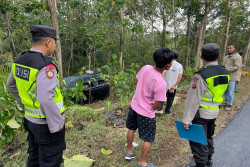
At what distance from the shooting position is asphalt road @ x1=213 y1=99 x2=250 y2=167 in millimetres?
2842

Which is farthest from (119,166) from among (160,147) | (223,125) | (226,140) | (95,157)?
(223,125)

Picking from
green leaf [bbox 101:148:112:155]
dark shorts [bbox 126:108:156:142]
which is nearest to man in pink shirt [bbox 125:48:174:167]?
dark shorts [bbox 126:108:156:142]

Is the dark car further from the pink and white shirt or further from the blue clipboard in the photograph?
the blue clipboard

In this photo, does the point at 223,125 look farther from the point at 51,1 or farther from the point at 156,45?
the point at 156,45

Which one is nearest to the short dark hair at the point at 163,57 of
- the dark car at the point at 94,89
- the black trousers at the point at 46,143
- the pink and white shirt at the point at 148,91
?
the pink and white shirt at the point at 148,91

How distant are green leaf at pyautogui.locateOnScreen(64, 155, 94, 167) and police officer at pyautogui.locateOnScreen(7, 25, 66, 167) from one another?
2.37ft

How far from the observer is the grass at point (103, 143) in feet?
9.10

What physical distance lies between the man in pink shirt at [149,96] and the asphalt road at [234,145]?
131 centimetres

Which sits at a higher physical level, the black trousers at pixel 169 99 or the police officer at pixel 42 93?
the police officer at pixel 42 93

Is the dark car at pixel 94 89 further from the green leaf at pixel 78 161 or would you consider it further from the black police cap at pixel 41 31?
the black police cap at pixel 41 31

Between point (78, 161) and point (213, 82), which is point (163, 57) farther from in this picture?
point (78, 161)

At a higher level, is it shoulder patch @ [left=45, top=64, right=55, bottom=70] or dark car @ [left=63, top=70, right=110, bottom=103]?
shoulder patch @ [left=45, top=64, right=55, bottom=70]

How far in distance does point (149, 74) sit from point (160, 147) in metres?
1.63

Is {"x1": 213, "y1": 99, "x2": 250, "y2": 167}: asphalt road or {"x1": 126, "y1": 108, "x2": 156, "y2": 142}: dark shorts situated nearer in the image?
{"x1": 126, "y1": 108, "x2": 156, "y2": 142}: dark shorts
